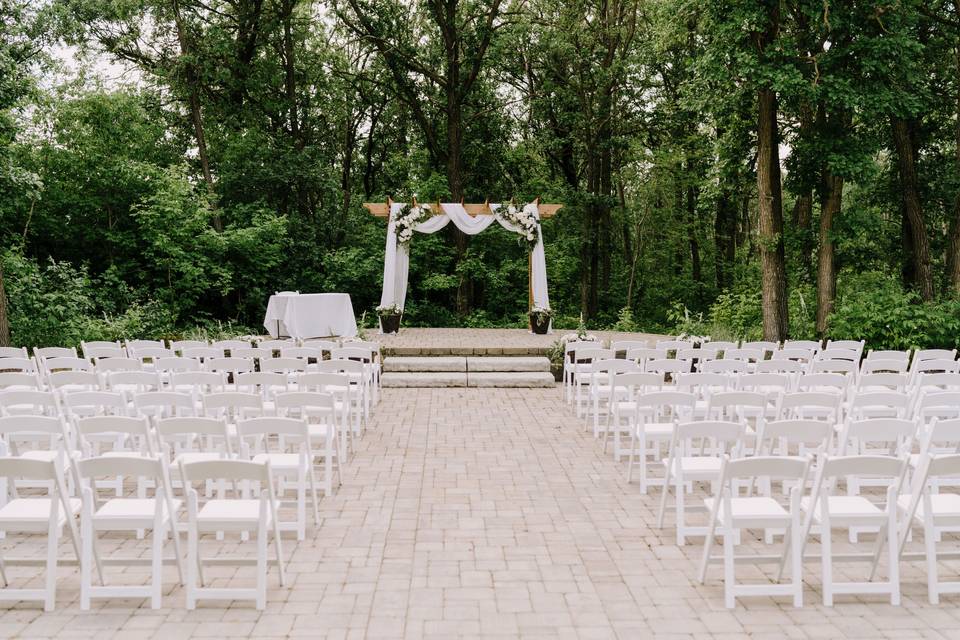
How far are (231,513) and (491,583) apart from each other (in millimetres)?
1473

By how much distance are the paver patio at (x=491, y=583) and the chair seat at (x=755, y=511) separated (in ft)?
1.42

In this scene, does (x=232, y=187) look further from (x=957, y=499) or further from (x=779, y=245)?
(x=957, y=499)

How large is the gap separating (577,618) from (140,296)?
16.7 meters

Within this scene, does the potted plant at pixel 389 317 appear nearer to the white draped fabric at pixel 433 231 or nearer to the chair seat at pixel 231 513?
the white draped fabric at pixel 433 231

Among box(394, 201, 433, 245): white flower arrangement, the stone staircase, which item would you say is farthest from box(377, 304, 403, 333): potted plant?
the stone staircase

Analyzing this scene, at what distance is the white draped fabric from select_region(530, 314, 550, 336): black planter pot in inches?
12.0

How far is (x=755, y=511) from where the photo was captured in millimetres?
3898

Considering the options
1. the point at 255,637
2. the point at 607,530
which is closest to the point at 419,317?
the point at 607,530

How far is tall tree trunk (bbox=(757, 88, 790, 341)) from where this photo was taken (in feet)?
45.6

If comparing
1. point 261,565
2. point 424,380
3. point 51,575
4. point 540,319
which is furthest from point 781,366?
point 540,319

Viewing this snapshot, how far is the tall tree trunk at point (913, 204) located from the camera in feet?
47.1

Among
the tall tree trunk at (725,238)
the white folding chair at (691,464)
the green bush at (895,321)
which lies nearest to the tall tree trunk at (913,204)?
the green bush at (895,321)

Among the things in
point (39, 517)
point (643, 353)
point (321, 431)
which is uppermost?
point (643, 353)

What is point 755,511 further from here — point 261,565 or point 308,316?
point 308,316
